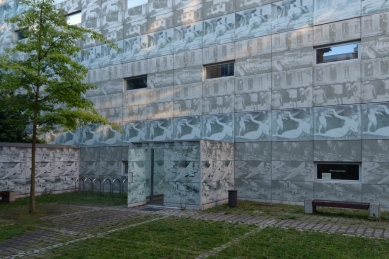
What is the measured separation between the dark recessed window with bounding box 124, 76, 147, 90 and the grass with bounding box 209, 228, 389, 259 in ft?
38.9

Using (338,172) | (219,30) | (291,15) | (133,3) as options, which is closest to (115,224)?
(338,172)

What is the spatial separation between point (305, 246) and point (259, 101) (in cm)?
809

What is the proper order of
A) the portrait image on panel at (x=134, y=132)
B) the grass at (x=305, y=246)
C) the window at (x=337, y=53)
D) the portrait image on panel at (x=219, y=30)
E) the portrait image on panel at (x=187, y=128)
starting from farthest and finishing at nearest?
the portrait image on panel at (x=134, y=132) → the portrait image on panel at (x=187, y=128) → the portrait image on panel at (x=219, y=30) → the window at (x=337, y=53) → the grass at (x=305, y=246)

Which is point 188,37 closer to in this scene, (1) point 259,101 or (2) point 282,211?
(1) point 259,101

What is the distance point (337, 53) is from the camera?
530 inches

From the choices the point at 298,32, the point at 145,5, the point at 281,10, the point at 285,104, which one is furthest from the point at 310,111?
the point at 145,5

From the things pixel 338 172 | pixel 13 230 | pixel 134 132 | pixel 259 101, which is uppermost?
pixel 259 101

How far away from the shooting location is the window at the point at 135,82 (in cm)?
1872

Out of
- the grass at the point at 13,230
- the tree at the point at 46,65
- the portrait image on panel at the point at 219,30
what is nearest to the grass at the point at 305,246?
the grass at the point at 13,230

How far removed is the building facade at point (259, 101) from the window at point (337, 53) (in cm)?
4

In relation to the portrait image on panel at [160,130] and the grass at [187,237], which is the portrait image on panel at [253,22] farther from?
the grass at [187,237]

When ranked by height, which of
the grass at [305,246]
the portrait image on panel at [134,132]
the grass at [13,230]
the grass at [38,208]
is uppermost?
the portrait image on panel at [134,132]

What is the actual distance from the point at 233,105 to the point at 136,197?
563 cm

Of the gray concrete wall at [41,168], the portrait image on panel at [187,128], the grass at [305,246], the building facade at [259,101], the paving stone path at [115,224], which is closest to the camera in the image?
the grass at [305,246]
